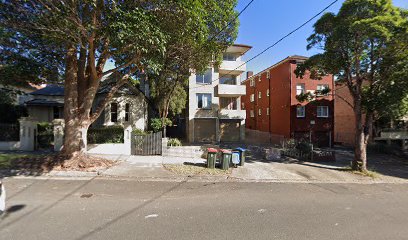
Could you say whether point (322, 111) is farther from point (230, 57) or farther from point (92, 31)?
point (92, 31)

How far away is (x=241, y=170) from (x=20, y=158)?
36.4 ft

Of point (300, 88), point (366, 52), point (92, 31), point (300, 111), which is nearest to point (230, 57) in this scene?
point (300, 88)

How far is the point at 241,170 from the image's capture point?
12875 millimetres

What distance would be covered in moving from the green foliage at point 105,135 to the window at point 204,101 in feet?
41.8

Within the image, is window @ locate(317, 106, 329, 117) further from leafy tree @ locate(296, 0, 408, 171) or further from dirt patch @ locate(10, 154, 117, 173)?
dirt patch @ locate(10, 154, 117, 173)

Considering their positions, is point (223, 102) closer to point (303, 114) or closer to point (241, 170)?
point (303, 114)

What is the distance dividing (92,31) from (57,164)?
246 inches

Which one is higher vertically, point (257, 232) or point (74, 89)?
point (74, 89)

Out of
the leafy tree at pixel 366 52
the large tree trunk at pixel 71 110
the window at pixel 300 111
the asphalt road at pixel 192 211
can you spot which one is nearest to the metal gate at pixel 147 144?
the large tree trunk at pixel 71 110

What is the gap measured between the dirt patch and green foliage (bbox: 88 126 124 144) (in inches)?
130

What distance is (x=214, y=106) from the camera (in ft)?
89.4

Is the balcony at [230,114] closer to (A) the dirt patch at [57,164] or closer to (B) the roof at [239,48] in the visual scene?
(B) the roof at [239,48]

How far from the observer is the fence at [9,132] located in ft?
49.5

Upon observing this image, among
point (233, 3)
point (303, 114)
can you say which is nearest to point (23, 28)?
point (233, 3)
